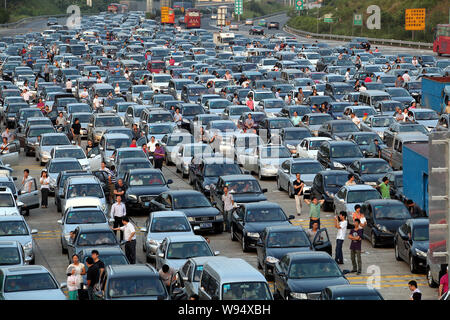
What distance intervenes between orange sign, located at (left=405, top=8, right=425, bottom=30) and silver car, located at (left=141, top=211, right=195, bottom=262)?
83.5 meters

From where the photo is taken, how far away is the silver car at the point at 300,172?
34.6 meters

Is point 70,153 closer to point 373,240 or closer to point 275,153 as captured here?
point 275,153

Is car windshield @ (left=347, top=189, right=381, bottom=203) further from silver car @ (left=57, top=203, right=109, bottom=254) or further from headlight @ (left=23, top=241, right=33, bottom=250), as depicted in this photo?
headlight @ (left=23, top=241, right=33, bottom=250)

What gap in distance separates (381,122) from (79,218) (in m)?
18.4

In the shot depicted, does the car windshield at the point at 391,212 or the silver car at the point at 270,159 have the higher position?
the car windshield at the point at 391,212

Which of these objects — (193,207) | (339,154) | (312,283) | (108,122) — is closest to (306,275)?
(312,283)

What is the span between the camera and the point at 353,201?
30438 millimetres

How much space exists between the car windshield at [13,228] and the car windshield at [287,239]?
607 centimetres

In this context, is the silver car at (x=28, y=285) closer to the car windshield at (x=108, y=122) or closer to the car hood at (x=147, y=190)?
the car hood at (x=147, y=190)

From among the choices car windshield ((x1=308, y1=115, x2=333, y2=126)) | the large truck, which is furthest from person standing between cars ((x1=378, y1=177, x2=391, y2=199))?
the large truck

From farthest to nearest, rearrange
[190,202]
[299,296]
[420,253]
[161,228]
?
[190,202]
[161,228]
[420,253]
[299,296]

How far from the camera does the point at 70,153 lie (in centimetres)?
A: 3844

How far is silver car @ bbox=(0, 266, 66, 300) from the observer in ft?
68.0

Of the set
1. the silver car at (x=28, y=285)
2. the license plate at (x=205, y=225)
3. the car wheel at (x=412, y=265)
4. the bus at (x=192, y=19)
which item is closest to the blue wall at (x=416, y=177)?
the car wheel at (x=412, y=265)
